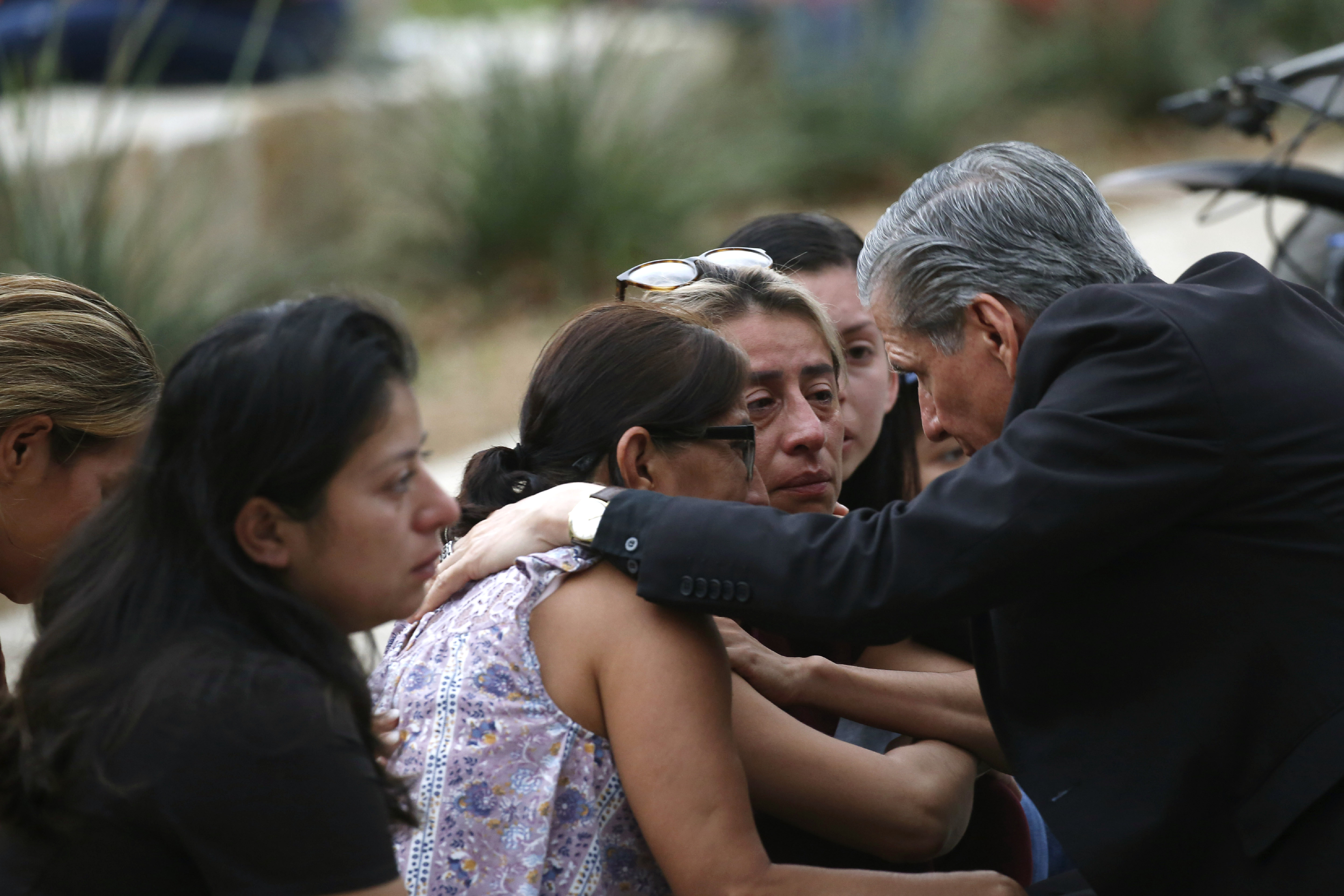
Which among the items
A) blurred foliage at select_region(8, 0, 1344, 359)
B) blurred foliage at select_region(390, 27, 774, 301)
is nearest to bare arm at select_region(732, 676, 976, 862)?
blurred foliage at select_region(8, 0, 1344, 359)

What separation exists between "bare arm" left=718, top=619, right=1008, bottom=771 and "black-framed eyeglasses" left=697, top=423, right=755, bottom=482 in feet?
1.03

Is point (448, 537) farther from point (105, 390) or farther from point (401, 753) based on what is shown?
point (105, 390)

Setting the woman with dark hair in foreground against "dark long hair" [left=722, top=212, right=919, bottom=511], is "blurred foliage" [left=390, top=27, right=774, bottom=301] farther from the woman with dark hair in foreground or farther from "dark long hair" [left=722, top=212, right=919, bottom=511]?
the woman with dark hair in foreground

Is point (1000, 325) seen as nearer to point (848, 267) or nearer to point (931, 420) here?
point (931, 420)

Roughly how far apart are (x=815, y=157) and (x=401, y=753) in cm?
864

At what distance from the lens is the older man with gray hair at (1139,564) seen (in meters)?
1.75

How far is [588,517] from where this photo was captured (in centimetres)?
185

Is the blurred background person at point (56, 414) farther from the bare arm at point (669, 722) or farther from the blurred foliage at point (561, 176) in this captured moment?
the blurred foliage at point (561, 176)

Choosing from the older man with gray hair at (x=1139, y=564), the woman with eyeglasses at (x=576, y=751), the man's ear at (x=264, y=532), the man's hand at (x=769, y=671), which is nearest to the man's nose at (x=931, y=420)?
the older man with gray hair at (x=1139, y=564)

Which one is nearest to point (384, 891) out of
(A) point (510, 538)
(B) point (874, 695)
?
(A) point (510, 538)

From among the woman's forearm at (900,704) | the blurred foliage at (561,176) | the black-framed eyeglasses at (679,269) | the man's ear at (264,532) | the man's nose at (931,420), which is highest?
the man's ear at (264,532)

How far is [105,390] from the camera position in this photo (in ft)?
7.36

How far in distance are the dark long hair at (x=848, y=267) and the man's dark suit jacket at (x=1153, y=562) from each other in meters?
1.11

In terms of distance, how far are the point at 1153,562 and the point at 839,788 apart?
532 millimetres
